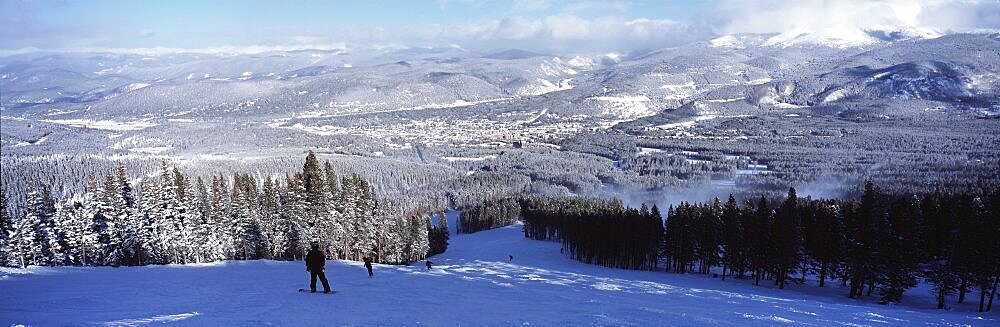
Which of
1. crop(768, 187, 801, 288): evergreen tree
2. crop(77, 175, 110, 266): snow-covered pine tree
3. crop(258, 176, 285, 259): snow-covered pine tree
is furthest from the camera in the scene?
crop(258, 176, 285, 259): snow-covered pine tree

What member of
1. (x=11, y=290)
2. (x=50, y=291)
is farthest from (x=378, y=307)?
(x=11, y=290)

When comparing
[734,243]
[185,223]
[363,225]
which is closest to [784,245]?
[734,243]

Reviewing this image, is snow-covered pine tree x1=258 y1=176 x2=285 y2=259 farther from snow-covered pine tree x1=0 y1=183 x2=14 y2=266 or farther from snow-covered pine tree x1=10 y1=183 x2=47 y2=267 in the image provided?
snow-covered pine tree x1=0 y1=183 x2=14 y2=266

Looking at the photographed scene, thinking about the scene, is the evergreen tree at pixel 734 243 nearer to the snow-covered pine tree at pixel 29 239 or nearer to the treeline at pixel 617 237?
the treeline at pixel 617 237

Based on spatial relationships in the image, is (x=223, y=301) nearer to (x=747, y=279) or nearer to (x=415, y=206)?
(x=747, y=279)

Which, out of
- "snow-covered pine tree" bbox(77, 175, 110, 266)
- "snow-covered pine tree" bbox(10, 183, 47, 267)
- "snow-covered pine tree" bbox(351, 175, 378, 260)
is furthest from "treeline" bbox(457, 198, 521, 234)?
"snow-covered pine tree" bbox(10, 183, 47, 267)

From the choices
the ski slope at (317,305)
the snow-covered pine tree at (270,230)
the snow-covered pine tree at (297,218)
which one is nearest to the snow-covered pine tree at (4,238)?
the ski slope at (317,305)

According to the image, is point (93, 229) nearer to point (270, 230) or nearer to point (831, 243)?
point (270, 230)
